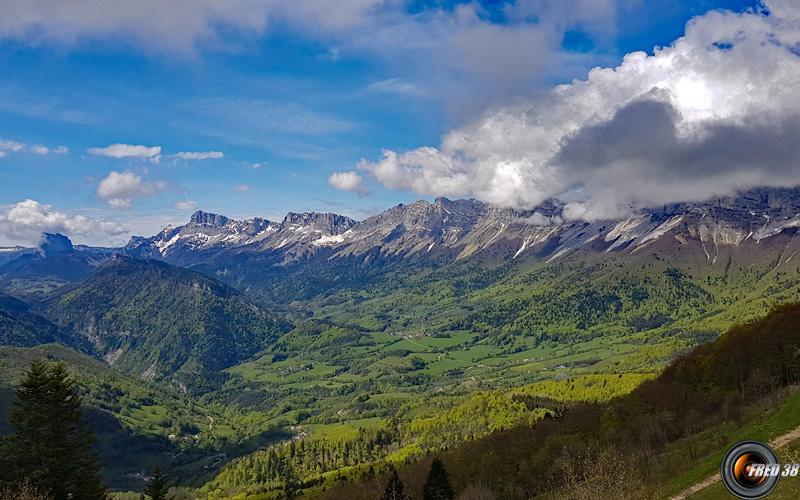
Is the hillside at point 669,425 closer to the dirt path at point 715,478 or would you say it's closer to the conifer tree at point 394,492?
the dirt path at point 715,478

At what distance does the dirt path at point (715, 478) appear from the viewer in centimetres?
5428

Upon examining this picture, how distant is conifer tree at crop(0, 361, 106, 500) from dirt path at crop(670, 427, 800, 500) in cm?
6388

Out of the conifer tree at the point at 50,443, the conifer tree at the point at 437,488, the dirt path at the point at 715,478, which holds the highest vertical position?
the conifer tree at the point at 50,443

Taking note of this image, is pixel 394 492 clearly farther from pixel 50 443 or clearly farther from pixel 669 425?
pixel 50 443

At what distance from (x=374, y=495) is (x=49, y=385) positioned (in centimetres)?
10798

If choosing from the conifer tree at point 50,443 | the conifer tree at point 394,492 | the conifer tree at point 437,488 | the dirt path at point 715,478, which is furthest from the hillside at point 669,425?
the conifer tree at point 50,443

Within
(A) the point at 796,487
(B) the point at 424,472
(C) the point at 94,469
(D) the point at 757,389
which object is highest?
(C) the point at 94,469

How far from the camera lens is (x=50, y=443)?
59.4 metres

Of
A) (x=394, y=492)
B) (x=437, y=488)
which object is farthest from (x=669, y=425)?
(x=394, y=492)

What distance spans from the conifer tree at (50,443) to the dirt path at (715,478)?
63882 millimetres

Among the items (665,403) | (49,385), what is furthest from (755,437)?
(49,385)

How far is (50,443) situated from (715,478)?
71.3 meters

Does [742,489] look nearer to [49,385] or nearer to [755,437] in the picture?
[755,437]

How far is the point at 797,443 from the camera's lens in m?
53.0
